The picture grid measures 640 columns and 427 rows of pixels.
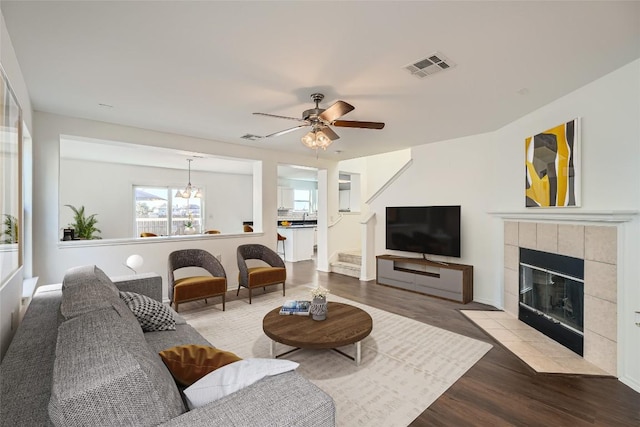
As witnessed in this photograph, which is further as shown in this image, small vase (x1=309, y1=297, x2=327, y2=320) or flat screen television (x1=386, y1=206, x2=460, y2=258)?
flat screen television (x1=386, y1=206, x2=460, y2=258)

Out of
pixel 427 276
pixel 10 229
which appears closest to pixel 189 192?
pixel 10 229

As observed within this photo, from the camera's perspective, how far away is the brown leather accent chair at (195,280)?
3818 mm

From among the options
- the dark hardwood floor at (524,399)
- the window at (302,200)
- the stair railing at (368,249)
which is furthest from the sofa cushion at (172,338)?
the window at (302,200)

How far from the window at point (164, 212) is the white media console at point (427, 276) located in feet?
19.3

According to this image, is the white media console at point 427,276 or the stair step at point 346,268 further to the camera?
the stair step at point 346,268

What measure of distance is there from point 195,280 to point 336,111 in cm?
298

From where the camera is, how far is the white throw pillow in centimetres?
113

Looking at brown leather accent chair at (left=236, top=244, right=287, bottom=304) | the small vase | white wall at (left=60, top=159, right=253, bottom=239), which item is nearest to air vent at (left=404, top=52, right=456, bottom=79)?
the small vase

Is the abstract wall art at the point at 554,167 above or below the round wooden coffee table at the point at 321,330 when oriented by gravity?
above

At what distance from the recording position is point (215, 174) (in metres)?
9.09

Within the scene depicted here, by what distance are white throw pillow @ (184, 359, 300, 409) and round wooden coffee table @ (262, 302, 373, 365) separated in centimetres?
125

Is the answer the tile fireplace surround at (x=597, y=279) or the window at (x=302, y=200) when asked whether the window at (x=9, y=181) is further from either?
the window at (x=302, y=200)

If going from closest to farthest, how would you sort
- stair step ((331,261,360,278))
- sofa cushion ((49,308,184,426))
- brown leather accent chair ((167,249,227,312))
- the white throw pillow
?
sofa cushion ((49,308,184,426)) < the white throw pillow < brown leather accent chair ((167,249,227,312)) < stair step ((331,261,360,278))

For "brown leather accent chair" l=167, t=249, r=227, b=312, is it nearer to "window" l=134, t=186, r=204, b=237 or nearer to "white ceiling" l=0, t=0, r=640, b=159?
"white ceiling" l=0, t=0, r=640, b=159
